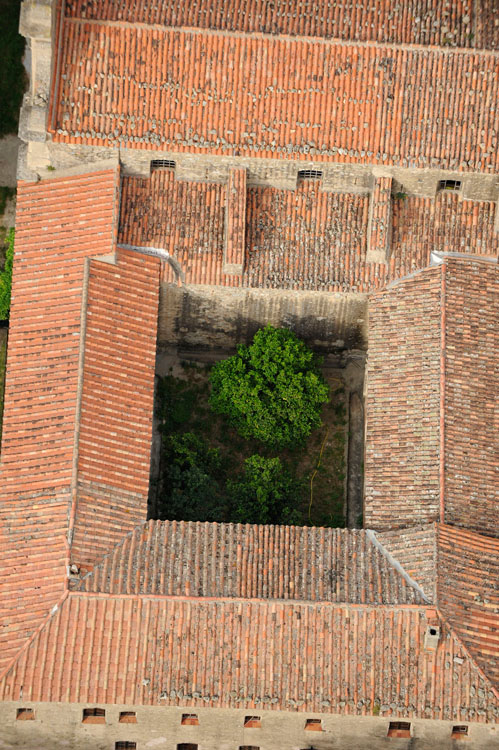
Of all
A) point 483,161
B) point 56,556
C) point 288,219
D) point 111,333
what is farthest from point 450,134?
point 56,556

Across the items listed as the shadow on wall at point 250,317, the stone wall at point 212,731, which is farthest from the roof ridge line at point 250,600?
the shadow on wall at point 250,317

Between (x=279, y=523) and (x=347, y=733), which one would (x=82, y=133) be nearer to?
(x=279, y=523)

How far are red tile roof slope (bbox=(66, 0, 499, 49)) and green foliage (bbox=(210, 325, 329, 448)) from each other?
1285 cm

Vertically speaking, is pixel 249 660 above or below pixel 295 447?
below

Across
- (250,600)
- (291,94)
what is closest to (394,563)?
(250,600)

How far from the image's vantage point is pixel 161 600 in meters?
45.5

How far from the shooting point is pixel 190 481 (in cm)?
5312

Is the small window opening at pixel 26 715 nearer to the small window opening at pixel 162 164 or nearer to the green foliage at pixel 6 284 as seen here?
the green foliage at pixel 6 284

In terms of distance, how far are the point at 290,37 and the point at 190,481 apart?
750 inches

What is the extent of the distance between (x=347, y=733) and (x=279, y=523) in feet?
32.4

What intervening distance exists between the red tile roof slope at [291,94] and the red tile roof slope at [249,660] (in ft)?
60.5

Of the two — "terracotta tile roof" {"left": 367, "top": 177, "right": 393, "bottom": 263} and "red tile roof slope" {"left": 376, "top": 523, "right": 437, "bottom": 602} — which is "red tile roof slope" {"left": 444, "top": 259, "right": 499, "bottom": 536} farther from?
"terracotta tile roof" {"left": 367, "top": 177, "right": 393, "bottom": 263}

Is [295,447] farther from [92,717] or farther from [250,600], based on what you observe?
[92,717]

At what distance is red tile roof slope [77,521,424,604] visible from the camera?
46.0 metres
